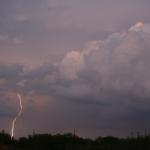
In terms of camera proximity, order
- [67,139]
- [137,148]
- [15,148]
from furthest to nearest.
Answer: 1. [67,139]
2. [15,148]
3. [137,148]

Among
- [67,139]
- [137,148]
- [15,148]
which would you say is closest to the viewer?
[137,148]

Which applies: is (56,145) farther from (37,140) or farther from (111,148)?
(111,148)

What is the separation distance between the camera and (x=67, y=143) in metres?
69.5

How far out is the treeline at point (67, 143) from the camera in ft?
210

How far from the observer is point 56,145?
224ft

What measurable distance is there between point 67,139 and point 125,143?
993cm

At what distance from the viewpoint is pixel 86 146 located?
65.6 meters

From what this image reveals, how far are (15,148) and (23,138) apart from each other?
6.16 meters

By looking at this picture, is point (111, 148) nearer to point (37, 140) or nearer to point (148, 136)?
point (148, 136)

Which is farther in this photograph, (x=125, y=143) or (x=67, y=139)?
(x=67, y=139)

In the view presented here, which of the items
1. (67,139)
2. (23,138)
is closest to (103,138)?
(67,139)

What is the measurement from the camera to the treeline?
63.9 meters

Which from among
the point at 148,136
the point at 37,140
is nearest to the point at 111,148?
the point at 148,136

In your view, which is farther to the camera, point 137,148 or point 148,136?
point 148,136
